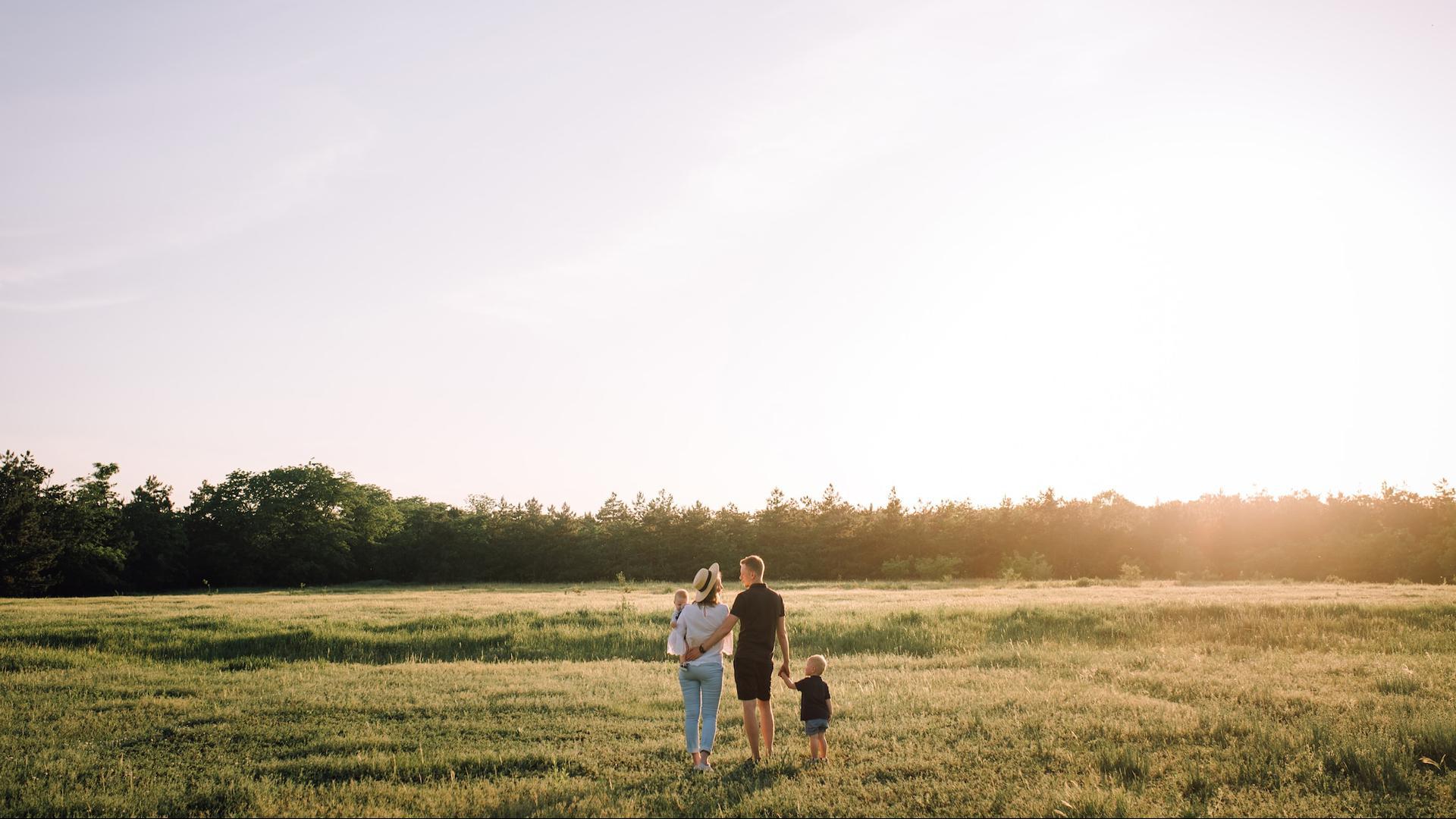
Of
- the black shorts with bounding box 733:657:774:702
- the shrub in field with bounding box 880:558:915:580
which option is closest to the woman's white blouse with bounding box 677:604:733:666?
the black shorts with bounding box 733:657:774:702

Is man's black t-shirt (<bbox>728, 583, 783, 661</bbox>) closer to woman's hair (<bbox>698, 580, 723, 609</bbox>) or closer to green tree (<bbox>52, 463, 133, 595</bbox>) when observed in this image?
woman's hair (<bbox>698, 580, 723, 609</bbox>)

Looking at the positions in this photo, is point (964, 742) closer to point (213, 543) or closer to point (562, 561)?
point (562, 561)

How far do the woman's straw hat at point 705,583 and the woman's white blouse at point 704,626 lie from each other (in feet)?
0.38

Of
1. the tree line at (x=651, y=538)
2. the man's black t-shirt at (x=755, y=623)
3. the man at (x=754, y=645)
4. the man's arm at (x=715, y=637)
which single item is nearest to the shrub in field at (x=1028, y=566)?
the tree line at (x=651, y=538)

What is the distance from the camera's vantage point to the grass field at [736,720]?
812 centimetres

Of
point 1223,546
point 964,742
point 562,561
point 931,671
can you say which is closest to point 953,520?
point 1223,546

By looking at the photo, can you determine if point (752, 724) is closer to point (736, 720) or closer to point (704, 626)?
point (704, 626)

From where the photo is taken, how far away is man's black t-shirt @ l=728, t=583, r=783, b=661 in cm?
934

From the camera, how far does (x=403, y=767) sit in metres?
9.37

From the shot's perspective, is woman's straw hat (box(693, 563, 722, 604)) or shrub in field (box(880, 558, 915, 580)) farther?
shrub in field (box(880, 558, 915, 580))

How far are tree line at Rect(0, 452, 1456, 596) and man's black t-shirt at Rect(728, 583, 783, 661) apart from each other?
53372 mm

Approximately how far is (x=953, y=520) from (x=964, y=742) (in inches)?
2602

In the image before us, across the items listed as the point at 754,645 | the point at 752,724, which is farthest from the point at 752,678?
the point at 752,724

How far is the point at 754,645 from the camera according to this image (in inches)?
368
